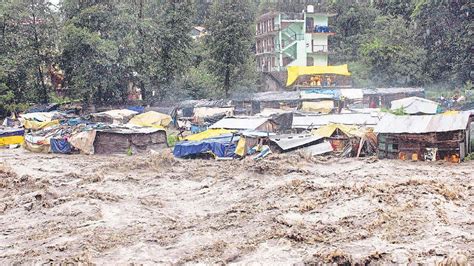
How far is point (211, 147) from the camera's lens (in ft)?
93.9

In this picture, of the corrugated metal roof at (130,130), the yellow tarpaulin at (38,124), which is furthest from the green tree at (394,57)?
the yellow tarpaulin at (38,124)

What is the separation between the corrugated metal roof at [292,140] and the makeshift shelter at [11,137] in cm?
1854

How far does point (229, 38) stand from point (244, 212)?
100.0ft

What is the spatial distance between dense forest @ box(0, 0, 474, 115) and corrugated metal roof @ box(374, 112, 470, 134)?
22.4m

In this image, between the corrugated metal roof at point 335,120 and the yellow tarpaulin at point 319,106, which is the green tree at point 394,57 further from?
the corrugated metal roof at point 335,120

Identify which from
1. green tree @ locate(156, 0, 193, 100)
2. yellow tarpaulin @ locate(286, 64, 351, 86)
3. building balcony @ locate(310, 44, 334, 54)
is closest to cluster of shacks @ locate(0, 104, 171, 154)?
green tree @ locate(156, 0, 193, 100)

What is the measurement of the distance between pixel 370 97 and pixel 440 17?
10.5 meters

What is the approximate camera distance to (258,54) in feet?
205

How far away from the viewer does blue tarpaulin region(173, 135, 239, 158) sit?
28.3m

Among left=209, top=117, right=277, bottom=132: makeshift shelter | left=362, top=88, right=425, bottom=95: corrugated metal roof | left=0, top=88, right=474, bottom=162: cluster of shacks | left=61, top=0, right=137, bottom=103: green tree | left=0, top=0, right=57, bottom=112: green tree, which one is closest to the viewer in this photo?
left=0, top=88, right=474, bottom=162: cluster of shacks

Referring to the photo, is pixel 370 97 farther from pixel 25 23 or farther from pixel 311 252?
pixel 311 252

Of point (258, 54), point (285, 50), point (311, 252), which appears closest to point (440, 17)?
point (285, 50)

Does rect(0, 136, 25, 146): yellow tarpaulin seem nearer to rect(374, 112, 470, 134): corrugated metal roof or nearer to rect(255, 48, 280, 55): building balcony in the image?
rect(374, 112, 470, 134): corrugated metal roof

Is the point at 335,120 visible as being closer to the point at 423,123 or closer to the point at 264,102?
the point at 423,123
